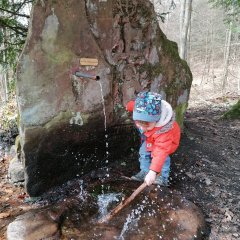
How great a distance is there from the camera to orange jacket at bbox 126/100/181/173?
3.13 m

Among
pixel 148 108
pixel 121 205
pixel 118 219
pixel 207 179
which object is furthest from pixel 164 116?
pixel 207 179

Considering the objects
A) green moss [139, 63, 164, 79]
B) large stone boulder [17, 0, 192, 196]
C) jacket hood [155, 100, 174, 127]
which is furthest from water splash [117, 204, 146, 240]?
green moss [139, 63, 164, 79]

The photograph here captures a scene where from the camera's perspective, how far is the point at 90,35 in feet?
Answer: 12.1

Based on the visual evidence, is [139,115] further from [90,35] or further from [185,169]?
[185,169]

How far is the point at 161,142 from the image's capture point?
3.24m

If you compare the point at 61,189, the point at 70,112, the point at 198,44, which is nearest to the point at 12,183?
the point at 61,189

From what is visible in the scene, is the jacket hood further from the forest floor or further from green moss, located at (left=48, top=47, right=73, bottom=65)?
green moss, located at (left=48, top=47, right=73, bottom=65)

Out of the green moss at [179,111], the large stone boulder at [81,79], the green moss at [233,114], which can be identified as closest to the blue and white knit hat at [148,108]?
the large stone boulder at [81,79]

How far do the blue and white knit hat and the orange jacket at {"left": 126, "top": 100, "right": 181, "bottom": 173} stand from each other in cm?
21

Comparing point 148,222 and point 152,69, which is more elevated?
point 152,69

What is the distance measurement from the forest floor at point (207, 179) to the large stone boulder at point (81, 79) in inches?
17.2

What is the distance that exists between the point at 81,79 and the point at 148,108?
1.06 metres

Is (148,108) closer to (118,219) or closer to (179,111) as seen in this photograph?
(118,219)

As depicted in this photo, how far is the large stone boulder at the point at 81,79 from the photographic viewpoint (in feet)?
11.1
